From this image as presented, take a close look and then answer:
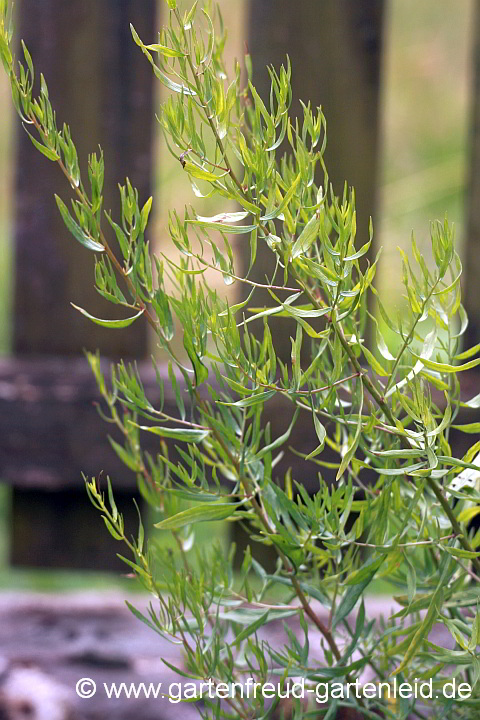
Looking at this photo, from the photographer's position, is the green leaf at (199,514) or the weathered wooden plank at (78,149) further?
the weathered wooden plank at (78,149)

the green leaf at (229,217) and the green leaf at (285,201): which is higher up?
the green leaf at (285,201)

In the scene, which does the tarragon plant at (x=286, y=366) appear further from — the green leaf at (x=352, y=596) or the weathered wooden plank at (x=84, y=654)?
the weathered wooden plank at (x=84, y=654)

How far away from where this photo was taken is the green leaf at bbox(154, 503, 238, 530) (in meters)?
0.49

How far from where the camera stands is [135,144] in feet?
4.13

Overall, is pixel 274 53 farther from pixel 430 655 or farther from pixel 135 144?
pixel 430 655

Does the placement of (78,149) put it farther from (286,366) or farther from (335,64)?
(286,366)

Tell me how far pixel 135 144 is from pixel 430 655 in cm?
94

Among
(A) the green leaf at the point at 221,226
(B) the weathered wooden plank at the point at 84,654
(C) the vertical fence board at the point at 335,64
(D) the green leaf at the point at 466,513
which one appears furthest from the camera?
(C) the vertical fence board at the point at 335,64

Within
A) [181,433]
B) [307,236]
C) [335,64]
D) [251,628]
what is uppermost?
[335,64]

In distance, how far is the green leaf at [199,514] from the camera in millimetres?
495

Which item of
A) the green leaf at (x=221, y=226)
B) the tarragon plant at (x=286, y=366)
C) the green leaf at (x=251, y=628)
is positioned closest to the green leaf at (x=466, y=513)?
the tarragon plant at (x=286, y=366)

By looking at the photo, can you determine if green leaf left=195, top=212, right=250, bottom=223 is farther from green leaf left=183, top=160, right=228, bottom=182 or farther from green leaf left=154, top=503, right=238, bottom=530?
green leaf left=154, top=503, right=238, bottom=530

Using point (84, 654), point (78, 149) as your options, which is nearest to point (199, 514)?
point (84, 654)

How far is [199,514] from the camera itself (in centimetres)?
51
